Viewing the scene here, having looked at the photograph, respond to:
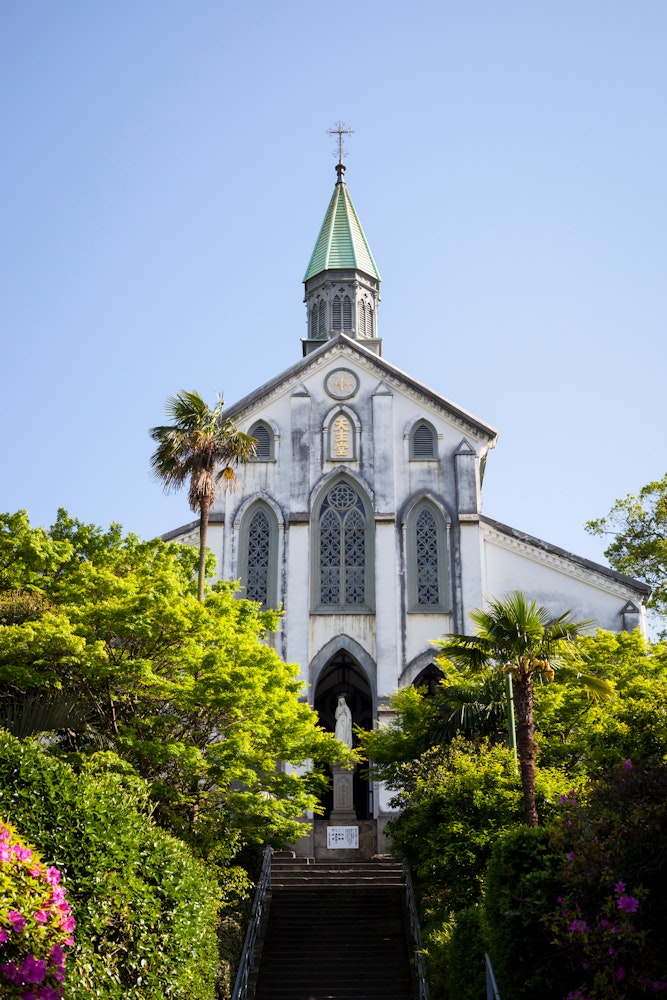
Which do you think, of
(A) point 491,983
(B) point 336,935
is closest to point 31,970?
(A) point 491,983

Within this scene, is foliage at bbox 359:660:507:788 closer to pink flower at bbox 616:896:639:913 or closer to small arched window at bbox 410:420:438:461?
small arched window at bbox 410:420:438:461

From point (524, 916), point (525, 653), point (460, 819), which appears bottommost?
point (524, 916)

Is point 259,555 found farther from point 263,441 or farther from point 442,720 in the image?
point 442,720

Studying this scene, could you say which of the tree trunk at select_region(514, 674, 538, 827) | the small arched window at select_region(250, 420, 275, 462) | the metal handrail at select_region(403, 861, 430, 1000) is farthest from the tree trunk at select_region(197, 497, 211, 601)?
the tree trunk at select_region(514, 674, 538, 827)

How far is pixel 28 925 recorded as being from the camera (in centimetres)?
894

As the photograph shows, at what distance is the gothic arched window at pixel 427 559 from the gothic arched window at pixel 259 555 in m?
4.12

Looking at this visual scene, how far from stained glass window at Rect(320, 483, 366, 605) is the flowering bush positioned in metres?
23.4

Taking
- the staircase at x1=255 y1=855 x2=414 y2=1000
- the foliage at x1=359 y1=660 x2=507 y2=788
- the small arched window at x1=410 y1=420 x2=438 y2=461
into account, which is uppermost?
the small arched window at x1=410 y1=420 x2=438 y2=461

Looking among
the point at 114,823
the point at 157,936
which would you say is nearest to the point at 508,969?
the point at 157,936

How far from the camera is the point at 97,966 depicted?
10414 mm

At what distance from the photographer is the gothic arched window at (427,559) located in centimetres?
3234

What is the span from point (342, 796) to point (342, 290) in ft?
68.2

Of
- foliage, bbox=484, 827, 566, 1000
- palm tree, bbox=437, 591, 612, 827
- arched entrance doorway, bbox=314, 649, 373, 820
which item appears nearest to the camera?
foliage, bbox=484, 827, 566, 1000

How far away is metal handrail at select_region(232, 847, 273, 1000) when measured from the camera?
17.6 meters
